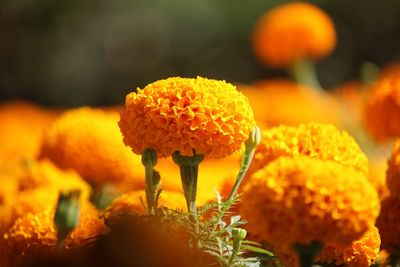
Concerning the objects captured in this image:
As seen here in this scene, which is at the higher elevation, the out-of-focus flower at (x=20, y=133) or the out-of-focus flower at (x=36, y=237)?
the out-of-focus flower at (x=20, y=133)

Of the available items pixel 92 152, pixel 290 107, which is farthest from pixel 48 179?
pixel 290 107

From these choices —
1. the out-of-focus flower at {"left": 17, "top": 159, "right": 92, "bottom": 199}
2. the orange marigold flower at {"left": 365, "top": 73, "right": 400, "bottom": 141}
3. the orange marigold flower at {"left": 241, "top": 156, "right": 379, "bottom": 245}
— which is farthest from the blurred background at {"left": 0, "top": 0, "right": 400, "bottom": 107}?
the orange marigold flower at {"left": 241, "top": 156, "right": 379, "bottom": 245}

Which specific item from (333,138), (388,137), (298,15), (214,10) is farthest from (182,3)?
(333,138)

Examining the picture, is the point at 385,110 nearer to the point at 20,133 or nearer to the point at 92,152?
the point at 92,152

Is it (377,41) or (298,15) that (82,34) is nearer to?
(377,41)

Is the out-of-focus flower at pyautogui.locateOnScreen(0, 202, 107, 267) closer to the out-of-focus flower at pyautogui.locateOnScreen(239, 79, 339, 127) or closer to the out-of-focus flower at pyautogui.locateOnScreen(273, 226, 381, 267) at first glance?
the out-of-focus flower at pyautogui.locateOnScreen(273, 226, 381, 267)

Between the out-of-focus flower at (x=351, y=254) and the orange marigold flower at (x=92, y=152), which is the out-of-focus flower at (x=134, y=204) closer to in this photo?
the out-of-focus flower at (x=351, y=254)

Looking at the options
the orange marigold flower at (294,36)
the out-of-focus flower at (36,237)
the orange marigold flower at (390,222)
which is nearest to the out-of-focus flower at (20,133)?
the out-of-focus flower at (36,237)
